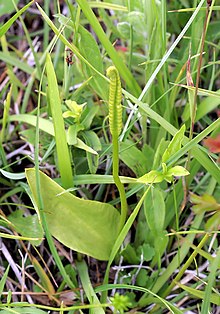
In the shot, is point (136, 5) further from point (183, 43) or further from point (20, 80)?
point (20, 80)

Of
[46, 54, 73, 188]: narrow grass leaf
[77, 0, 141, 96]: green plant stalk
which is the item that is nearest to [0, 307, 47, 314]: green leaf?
[46, 54, 73, 188]: narrow grass leaf

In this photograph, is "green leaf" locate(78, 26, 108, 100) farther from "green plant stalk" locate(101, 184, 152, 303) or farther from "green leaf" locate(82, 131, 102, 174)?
"green plant stalk" locate(101, 184, 152, 303)

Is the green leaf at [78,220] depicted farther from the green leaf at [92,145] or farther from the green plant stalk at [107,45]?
the green plant stalk at [107,45]

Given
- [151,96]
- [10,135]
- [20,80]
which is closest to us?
[151,96]

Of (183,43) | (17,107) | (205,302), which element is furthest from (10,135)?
(205,302)

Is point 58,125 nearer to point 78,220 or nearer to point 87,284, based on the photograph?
point 78,220

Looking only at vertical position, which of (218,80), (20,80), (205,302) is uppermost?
(20,80)

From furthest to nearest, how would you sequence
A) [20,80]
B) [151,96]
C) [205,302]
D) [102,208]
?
[20,80] < [151,96] < [102,208] < [205,302]
